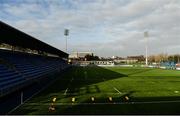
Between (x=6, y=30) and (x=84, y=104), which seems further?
(x=6, y=30)

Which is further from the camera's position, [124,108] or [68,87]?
[68,87]

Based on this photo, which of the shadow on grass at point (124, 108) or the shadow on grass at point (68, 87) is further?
the shadow on grass at point (68, 87)

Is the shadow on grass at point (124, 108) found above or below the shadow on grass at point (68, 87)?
below

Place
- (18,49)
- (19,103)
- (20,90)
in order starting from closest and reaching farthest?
(19,103), (20,90), (18,49)

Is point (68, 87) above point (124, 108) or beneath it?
above

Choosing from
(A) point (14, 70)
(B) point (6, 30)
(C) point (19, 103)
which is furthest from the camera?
(A) point (14, 70)

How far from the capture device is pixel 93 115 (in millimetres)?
17703

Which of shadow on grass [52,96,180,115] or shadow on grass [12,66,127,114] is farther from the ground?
shadow on grass [12,66,127,114]

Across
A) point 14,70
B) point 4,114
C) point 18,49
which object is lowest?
point 4,114

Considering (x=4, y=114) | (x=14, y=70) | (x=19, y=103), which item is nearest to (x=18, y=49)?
(x=14, y=70)

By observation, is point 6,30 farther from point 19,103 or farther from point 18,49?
point 18,49

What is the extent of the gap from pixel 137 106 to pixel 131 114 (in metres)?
2.94

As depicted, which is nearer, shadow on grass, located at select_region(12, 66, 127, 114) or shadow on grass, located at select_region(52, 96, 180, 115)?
shadow on grass, located at select_region(52, 96, 180, 115)

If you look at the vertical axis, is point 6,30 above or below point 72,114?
above
